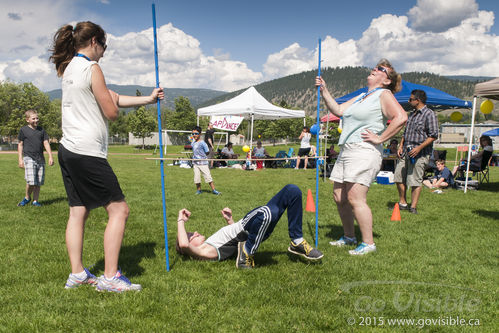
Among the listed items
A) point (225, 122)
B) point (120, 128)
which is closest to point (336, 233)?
point (225, 122)

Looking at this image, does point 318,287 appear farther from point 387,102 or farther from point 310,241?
point 387,102

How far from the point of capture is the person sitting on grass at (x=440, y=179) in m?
9.70

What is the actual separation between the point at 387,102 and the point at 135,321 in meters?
3.35

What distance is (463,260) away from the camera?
12.9 ft

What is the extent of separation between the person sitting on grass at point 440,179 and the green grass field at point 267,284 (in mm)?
4408

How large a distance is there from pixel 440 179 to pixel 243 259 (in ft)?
27.6

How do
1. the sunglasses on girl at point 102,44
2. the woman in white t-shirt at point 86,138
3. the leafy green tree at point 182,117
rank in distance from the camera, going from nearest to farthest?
the woman in white t-shirt at point 86,138 → the sunglasses on girl at point 102,44 → the leafy green tree at point 182,117

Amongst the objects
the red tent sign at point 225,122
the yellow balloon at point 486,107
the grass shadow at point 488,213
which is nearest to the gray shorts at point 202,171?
the grass shadow at point 488,213

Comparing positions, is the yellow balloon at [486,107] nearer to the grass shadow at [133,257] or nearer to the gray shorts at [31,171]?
the grass shadow at [133,257]

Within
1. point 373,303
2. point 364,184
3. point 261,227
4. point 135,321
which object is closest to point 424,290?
point 373,303

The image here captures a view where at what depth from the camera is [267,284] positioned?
10.5ft

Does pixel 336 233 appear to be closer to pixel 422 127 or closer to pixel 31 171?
pixel 422 127

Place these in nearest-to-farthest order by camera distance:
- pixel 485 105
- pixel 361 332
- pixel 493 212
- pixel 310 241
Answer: pixel 361 332, pixel 310 241, pixel 493 212, pixel 485 105

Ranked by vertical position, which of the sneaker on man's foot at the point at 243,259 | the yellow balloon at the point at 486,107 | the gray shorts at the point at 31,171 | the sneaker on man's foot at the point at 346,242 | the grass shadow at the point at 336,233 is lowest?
the grass shadow at the point at 336,233
